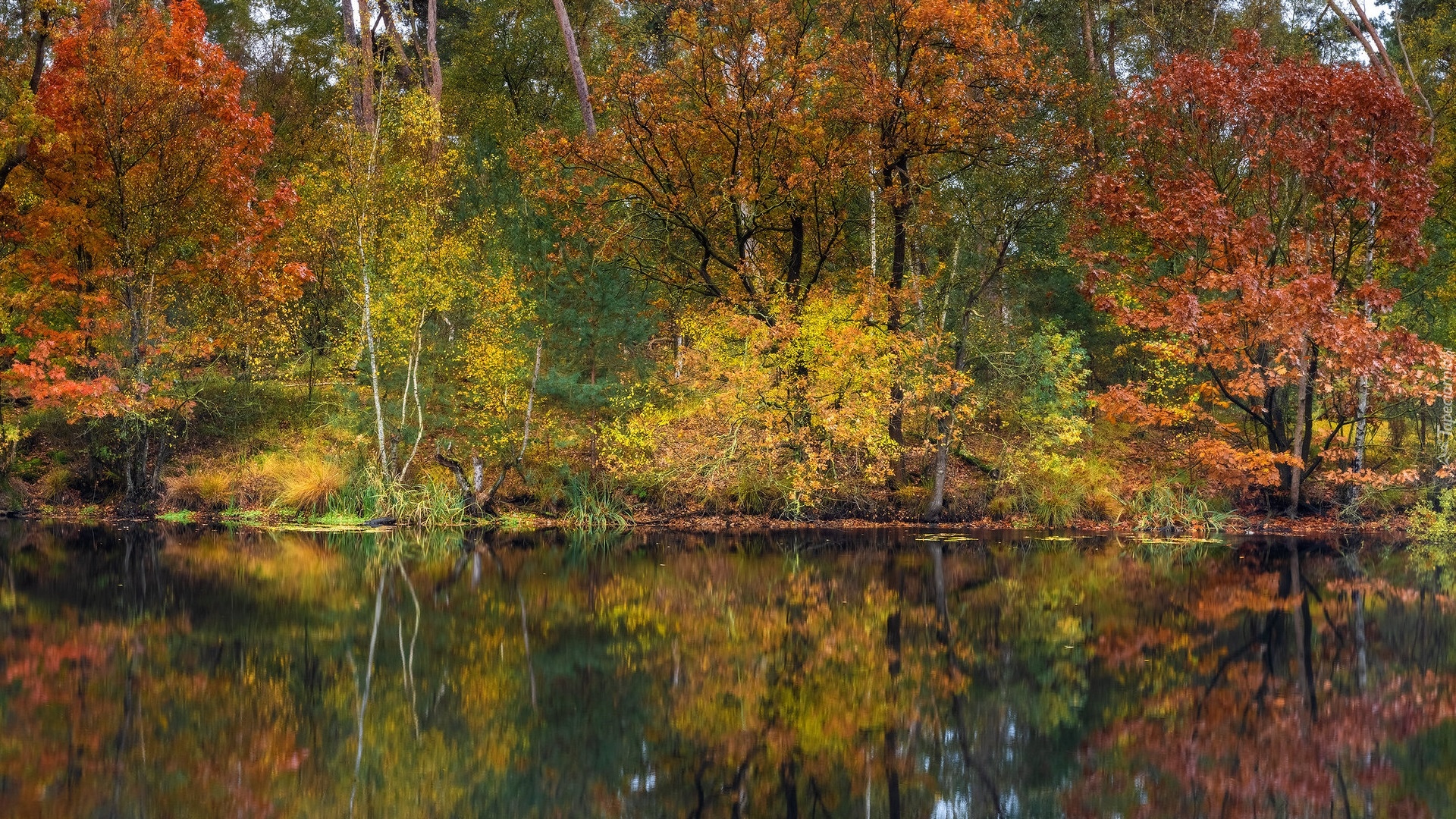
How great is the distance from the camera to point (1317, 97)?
2080 centimetres

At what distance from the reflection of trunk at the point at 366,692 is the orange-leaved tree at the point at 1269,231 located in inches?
560

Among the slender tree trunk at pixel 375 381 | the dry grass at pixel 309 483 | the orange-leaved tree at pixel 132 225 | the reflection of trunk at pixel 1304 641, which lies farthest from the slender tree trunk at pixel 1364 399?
the orange-leaved tree at pixel 132 225

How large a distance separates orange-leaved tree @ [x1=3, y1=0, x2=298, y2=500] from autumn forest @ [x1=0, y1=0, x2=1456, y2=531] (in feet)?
0.25

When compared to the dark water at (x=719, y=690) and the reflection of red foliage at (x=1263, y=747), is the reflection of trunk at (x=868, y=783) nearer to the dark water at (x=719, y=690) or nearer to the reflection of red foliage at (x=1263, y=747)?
the dark water at (x=719, y=690)

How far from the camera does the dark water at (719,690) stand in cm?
657

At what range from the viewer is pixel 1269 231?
861 inches

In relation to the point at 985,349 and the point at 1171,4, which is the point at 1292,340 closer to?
the point at 985,349

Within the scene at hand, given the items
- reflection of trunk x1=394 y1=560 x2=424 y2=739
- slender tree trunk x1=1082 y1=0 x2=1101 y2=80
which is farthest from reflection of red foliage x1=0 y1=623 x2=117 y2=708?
slender tree trunk x1=1082 y1=0 x2=1101 y2=80

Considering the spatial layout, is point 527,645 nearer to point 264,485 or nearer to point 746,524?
point 746,524

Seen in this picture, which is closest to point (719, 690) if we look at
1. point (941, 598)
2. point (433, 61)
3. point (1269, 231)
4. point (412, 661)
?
point (412, 661)

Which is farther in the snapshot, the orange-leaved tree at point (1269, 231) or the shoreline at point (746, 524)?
the shoreline at point (746, 524)

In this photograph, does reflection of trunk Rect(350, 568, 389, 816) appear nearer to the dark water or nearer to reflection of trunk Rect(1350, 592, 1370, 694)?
the dark water

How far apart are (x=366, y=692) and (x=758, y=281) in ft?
46.5

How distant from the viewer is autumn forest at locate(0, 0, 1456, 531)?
21234mm
